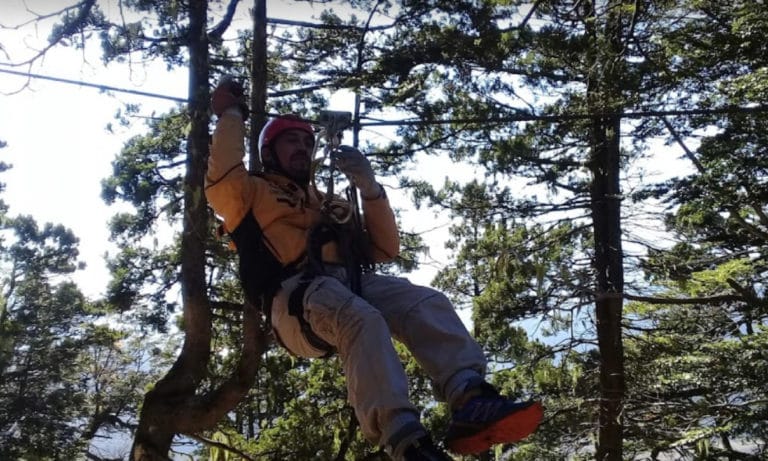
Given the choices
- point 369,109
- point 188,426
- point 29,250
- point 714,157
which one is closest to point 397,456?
point 188,426

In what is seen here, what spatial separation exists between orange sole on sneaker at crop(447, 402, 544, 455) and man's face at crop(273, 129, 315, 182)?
1.57m

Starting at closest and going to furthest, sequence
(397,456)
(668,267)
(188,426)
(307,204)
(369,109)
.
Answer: (397,456) → (307,204) → (188,426) → (369,109) → (668,267)

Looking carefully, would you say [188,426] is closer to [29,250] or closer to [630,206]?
[630,206]

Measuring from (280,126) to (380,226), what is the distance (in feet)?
2.31

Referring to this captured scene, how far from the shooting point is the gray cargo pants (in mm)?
1927

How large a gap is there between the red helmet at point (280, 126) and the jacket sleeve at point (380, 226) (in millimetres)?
546

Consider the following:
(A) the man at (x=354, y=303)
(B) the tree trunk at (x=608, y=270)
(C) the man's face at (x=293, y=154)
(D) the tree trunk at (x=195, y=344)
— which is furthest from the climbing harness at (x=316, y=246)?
(B) the tree trunk at (x=608, y=270)

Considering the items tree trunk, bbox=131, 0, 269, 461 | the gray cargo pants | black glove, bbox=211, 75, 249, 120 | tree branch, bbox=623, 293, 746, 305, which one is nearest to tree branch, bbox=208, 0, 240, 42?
tree trunk, bbox=131, 0, 269, 461

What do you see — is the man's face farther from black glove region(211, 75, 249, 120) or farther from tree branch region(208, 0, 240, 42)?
tree branch region(208, 0, 240, 42)

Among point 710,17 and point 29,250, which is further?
point 29,250

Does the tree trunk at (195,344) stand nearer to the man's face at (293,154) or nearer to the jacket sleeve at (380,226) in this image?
the man's face at (293,154)

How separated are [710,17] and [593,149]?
2.27 metres

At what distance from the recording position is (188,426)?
4824mm

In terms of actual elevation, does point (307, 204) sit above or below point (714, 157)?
below
